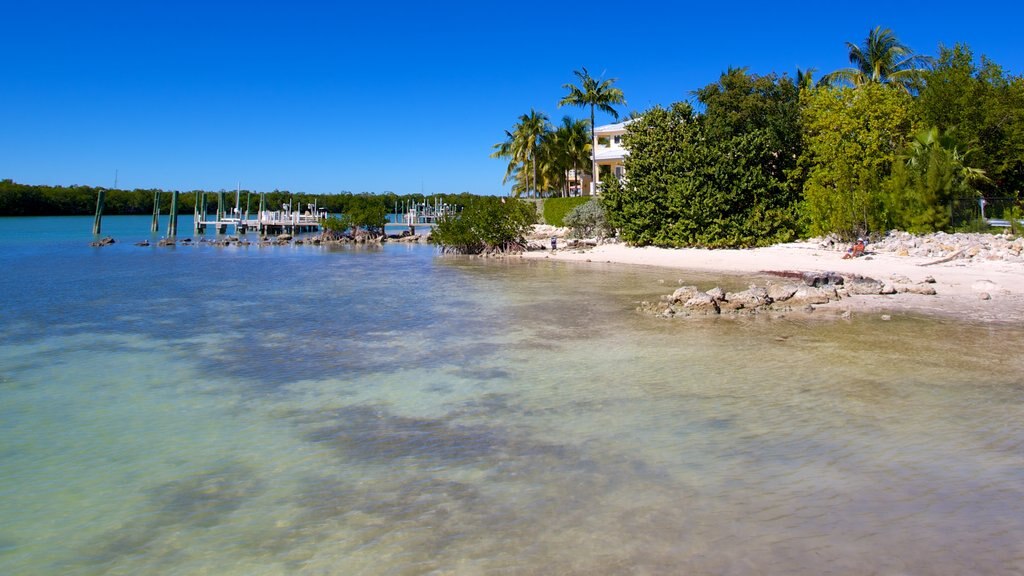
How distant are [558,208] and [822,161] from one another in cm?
2567

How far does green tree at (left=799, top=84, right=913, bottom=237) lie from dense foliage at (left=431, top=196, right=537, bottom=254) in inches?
631

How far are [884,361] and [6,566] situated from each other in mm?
12241

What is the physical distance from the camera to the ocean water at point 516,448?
18.5ft

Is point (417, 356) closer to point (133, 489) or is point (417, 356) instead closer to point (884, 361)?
point (133, 489)

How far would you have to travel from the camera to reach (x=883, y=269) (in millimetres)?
24891

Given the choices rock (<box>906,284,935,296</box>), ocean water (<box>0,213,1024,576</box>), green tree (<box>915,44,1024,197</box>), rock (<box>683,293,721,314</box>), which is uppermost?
green tree (<box>915,44,1024,197</box>)

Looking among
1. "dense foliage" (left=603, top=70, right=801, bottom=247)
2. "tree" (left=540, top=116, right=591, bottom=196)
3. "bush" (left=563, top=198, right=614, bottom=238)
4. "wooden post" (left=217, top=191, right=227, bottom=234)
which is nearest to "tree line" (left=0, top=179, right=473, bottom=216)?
"wooden post" (left=217, top=191, right=227, bottom=234)

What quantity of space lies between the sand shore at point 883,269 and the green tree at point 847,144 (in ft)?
7.30

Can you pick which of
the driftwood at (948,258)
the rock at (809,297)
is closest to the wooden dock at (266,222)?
the driftwood at (948,258)

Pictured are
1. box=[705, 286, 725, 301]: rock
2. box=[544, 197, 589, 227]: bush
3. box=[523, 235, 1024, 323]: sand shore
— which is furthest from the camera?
box=[544, 197, 589, 227]: bush

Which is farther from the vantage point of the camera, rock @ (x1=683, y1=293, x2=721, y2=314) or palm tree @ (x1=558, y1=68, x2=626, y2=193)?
palm tree @ (x1=558, y1=68, x2=626, y2=193)

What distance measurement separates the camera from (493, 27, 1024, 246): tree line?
31.5 metres

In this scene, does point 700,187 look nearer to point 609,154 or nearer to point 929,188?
point 929,188

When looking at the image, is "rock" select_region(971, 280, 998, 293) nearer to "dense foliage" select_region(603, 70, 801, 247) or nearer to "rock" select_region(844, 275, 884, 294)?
"rock" select_region(844, 275, 884, 294)
